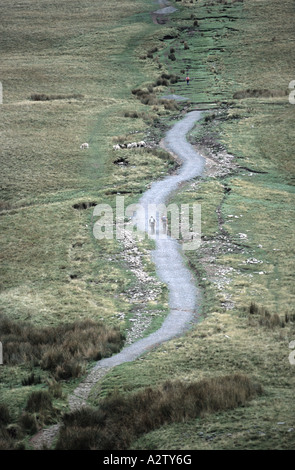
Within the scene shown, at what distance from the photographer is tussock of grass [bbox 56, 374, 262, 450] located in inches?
442

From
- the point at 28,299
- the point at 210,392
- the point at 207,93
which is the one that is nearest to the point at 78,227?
the point at 28,299

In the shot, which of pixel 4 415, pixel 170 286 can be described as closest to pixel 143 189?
pixel 170 286

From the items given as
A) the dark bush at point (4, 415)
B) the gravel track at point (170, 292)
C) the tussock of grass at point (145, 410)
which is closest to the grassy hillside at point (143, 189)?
the dark bush at point (4, 415)

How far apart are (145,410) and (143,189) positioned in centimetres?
2336

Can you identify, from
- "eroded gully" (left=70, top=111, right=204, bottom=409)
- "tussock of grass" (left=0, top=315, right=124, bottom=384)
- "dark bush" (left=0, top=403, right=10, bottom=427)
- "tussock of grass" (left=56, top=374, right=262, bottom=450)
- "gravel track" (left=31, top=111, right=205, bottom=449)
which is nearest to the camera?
"tussock of grass" (left=56, top=374, right=262, bottom=450)

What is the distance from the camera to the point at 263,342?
640 inches

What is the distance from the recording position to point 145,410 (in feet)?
39.5

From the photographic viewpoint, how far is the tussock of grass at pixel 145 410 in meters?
11.2

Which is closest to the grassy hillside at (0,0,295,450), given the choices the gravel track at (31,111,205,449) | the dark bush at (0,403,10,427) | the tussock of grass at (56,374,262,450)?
the dark bush at (0,403,10,427)

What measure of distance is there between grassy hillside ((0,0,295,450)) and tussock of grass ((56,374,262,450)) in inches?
5.8

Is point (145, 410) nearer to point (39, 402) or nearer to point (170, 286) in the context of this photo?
point (39, 402)

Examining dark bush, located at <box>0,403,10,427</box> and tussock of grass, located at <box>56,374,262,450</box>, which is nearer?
tussock of grass, located at <box>56,374,262,450</box>

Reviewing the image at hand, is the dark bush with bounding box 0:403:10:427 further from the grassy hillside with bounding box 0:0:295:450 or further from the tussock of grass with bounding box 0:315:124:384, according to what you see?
the tussock of grass with bounding box 0:315:124:384
